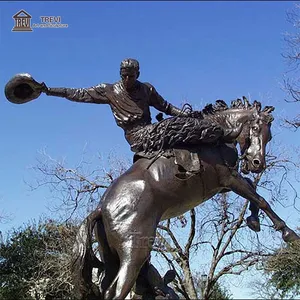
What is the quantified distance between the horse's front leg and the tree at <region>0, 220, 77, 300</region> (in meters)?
14.1

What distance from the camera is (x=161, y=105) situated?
497 centimetres

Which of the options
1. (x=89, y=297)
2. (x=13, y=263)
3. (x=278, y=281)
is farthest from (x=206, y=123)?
(x=13, y=263)

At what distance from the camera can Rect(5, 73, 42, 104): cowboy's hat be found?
4.55 meters

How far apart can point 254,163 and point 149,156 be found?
972 mm

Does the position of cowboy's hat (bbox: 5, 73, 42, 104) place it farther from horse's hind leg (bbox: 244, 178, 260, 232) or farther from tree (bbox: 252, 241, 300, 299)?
tree (bbox: 252, 241, 300, 299)

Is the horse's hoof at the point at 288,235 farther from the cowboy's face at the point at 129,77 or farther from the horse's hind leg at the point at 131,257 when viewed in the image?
the cowboy's face at the point at 129,77

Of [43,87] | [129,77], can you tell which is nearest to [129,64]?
[129,77]

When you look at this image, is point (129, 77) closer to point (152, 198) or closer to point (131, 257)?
point (152, 198)

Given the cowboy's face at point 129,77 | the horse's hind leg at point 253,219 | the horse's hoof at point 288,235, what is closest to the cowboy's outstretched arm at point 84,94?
the cowboy's face at point 129,77

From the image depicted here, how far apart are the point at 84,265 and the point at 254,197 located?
1648mm

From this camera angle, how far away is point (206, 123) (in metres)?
4.57

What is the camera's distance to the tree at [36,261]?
62.1 feet

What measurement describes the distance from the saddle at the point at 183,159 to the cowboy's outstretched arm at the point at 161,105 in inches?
22.3

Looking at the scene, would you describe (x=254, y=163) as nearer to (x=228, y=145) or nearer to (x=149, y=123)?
(x=228, y=145)
